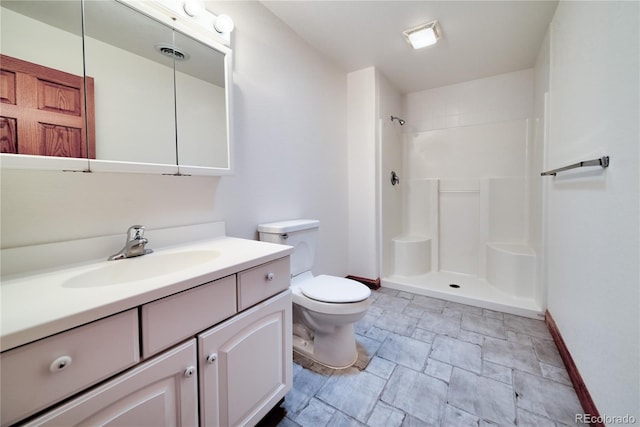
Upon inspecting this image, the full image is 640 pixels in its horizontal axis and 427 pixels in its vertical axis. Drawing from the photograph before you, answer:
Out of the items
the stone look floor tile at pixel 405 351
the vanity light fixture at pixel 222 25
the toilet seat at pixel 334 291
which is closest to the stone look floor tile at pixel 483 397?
the stone look floor tile at pixel 405 351

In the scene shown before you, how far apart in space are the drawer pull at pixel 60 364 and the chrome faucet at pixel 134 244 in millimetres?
522

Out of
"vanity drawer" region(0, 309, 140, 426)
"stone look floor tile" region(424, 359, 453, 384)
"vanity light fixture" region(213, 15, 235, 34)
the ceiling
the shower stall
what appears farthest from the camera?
the shower stall

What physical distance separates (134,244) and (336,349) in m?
1.17

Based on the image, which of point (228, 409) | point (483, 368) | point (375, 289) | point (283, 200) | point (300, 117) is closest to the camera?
point (228, 409)

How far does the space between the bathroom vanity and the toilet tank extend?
0.44 meters

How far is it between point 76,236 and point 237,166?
0.80 metres

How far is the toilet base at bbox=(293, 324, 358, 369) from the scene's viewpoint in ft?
4.92

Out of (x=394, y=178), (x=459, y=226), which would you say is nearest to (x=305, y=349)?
(x=394, y=178)

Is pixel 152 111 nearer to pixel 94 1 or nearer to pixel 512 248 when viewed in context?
pixel 94 1

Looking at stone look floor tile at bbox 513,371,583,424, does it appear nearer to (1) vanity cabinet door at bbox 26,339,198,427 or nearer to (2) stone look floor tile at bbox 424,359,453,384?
(2) stone look floor tile at bbox 424,359,453,384

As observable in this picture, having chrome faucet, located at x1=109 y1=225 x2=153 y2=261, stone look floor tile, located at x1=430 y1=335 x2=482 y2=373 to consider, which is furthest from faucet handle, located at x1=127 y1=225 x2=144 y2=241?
stone look floor tile, located at x1=430 y1=335 x2=482 y2=373

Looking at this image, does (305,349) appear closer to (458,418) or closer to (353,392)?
(353,392)

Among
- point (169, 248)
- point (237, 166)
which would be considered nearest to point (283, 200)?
point (237, 166)

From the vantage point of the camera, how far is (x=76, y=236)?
95 cm
